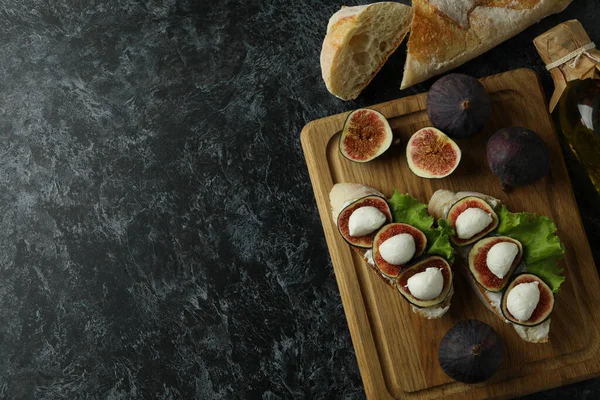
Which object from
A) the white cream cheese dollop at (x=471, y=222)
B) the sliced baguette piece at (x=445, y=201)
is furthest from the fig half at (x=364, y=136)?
the white cream cheese dollop at (x=471, y=222)

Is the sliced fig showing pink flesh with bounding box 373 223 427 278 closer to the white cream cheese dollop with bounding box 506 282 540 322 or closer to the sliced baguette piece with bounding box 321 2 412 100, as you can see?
the white cream cheese dollop with bounding box 506 282 540 322

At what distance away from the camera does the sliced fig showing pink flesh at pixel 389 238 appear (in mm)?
2559

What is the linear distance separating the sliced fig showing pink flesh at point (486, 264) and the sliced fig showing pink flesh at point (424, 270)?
4.0 inches

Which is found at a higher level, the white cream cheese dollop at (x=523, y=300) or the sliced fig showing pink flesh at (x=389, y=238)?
the sliced fig showing pink flesh at (x=389, y=238)

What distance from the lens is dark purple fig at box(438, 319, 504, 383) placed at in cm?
243

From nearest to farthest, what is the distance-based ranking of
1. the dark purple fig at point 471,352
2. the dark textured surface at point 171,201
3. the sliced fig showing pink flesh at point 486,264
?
the dark purple fig at point 471,352, the sliced fig showing pink flesh at point 486,264, the dark textured surface at point 171,201

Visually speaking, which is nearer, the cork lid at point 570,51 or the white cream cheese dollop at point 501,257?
the white cream cheese dollop at point 501,257

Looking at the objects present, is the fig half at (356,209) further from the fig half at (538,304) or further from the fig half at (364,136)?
the fig half at (538,304)

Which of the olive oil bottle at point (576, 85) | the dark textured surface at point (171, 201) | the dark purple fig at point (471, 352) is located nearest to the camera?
the dark purple fig at point (471, 352)

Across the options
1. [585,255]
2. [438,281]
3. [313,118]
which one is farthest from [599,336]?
[313,118]

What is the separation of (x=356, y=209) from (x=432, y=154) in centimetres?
38

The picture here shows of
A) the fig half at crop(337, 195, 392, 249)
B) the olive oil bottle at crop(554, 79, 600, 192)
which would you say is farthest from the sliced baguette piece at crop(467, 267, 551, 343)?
the olive oil bottle at crop(554, 79, 600, 192)

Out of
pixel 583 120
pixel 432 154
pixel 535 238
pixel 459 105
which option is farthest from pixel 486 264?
pixel 583 120

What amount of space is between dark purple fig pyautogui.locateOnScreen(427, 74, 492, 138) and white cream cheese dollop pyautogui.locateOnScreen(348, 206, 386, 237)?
0.42 metres
